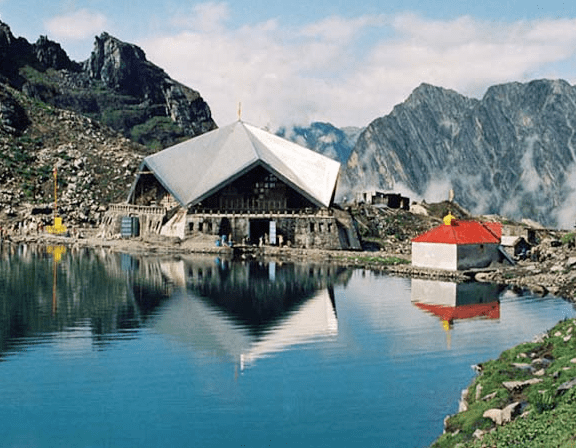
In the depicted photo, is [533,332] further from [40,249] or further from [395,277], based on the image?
[40,249]

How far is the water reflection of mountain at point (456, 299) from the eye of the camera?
35.0m

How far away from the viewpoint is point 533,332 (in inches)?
1179

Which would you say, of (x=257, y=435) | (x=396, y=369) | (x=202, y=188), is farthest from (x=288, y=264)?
(x=257, y=435)

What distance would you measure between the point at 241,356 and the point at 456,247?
27.2 m

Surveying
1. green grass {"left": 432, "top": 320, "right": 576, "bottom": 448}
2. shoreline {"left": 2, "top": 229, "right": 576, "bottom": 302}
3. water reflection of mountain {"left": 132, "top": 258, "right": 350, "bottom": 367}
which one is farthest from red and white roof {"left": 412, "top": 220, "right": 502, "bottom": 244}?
green grass {"left": 432, "top": 320, "right": 576, "bottom": 448}

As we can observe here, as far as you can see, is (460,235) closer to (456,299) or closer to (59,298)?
(456,299)

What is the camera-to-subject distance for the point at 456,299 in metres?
39.4

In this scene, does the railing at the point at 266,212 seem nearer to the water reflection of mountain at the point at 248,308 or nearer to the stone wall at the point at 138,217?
the stone wall at the point at 138,217

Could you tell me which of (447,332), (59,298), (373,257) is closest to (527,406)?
(447,332)

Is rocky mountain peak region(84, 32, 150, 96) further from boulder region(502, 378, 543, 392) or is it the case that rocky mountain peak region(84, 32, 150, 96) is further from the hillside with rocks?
boulder region(502, 378, 543, 392)

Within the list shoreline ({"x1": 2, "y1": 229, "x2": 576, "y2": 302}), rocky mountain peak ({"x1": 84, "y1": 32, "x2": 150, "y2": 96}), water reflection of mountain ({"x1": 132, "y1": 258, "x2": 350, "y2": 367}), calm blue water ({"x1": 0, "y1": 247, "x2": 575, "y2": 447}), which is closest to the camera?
calm blue water ({"x1": 0, "y1": 247, "x2": 575, "y2": 447})

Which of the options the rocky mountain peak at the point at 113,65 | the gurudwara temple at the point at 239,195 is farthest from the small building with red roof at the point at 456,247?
the rocky mountain peak at the point at 113,65

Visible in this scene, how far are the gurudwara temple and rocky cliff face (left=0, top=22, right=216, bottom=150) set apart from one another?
86.4 metres

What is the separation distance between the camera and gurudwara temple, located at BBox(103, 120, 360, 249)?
225 feet
